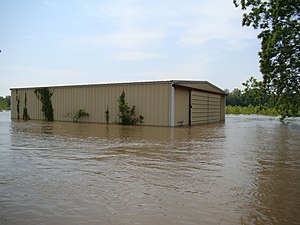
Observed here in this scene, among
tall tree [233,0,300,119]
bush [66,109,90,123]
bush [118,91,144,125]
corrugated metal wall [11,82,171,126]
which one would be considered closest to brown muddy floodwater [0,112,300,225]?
tall tree [233,0,300,119]

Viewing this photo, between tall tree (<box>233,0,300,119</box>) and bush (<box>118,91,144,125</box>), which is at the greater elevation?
tall tree (<box>233,0,300,119</box>)

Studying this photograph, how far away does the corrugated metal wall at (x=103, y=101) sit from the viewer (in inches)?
644

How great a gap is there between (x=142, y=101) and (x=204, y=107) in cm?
626

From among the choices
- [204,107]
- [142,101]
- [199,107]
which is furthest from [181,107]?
[204,107]

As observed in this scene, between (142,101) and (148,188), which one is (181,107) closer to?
(142,101)

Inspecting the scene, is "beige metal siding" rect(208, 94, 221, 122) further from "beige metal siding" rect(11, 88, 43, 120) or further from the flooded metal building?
"beige metal siding" rect(11, 88, 43, 120)

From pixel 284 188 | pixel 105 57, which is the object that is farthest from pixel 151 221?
pixel 105 57

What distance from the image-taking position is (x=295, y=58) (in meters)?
13.3

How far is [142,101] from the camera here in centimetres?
1708

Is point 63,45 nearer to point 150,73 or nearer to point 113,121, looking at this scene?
point 113,121

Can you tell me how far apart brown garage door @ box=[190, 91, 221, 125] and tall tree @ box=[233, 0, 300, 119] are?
218 inches

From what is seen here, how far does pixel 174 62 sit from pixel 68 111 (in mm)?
9146

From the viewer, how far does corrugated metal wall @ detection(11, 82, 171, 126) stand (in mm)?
16359

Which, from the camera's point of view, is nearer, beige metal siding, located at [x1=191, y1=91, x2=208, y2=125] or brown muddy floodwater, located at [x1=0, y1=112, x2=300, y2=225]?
brown muddy floodwater, located at [x1=0, y1=112, x2=300, y2=225]
